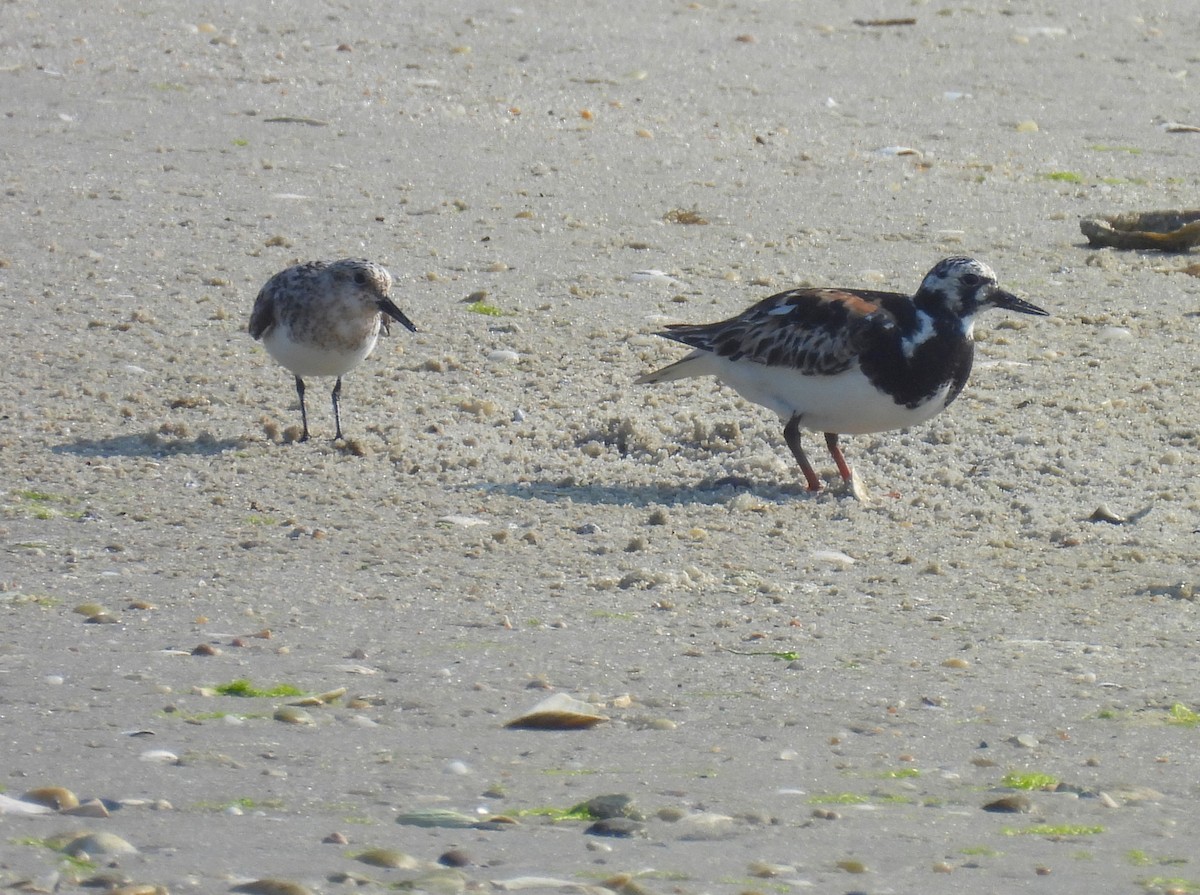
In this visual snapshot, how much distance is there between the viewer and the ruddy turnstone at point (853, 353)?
6.38 metres

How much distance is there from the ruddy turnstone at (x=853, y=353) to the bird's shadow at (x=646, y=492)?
5.4 inches

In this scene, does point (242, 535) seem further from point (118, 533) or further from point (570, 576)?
point (570, 576)

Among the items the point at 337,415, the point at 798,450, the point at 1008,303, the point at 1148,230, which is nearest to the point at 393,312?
the point at 337,415

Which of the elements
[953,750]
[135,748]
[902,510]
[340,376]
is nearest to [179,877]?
[135,748]

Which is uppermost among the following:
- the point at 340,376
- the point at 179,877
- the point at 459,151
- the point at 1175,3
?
the point at 1175,3

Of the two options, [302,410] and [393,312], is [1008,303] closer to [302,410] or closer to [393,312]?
[393,312]

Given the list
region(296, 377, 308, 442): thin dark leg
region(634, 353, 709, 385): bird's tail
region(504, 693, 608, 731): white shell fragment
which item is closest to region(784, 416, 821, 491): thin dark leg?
region(634, 353, 709, 385): bird's tail

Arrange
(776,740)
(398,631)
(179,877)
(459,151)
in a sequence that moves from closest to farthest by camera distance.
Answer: (179,877)
(776,740)
(398,631)
(459,151)

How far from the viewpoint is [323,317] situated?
6.72 metres

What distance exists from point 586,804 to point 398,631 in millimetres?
1278

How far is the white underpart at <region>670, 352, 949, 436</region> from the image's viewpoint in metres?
6.39

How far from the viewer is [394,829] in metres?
3.57

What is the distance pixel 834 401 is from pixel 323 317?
183cm

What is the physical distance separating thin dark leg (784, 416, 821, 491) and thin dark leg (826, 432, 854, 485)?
88 mm
